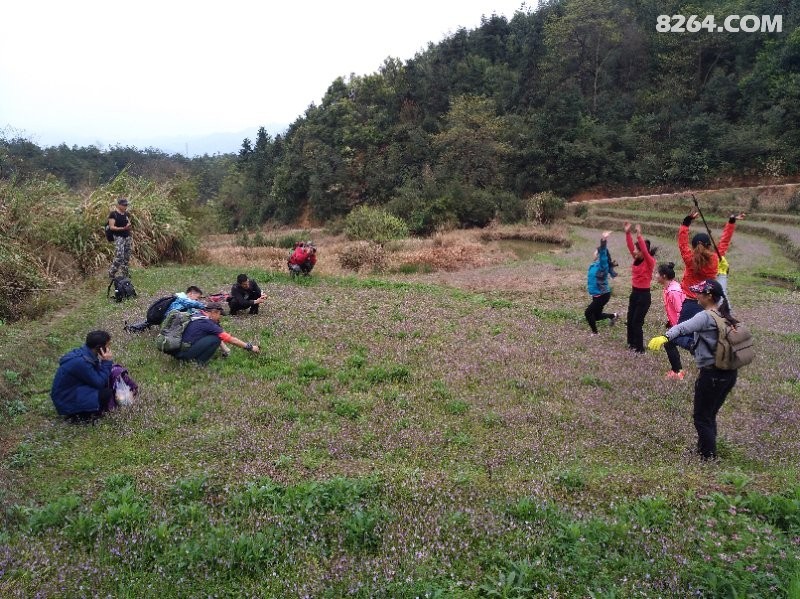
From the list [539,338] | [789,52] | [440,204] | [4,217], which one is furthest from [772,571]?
[789,52]

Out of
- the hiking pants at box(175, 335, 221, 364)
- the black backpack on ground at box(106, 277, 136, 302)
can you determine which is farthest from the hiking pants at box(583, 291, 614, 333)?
the black backpack on ground at box(106, 277, 136, 302)

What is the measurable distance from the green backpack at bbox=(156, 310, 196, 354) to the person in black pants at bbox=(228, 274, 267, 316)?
2827mm

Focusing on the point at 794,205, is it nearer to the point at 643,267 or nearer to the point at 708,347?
the point at 643,267

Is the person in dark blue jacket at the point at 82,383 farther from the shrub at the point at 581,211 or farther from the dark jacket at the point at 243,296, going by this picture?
the shrub at the point at 581,211

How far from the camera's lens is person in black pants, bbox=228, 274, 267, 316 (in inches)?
483

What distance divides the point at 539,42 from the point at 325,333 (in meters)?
65.5

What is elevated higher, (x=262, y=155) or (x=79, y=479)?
(x=262, y=155)

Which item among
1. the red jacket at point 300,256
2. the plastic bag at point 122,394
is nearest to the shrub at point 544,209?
the red jacket at point 300,256

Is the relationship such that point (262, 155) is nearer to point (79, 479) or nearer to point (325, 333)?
point (325, 333)

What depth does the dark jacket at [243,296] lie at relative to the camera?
12.3 meters

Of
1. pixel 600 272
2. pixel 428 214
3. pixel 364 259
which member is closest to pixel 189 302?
pixel 600 272

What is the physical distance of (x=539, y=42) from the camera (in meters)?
65.1

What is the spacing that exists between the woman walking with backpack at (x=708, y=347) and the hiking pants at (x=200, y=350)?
269 inches

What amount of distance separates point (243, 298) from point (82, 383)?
17.7 ft
